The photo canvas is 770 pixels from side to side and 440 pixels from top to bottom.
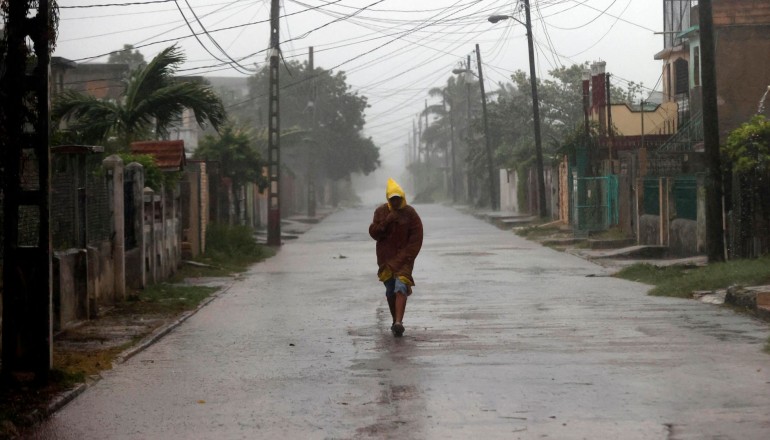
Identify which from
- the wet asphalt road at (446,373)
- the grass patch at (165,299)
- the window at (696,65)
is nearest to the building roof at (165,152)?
the grass patch at (165,299)

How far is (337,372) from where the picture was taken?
35.7ft

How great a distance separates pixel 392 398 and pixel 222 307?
908 centimetres

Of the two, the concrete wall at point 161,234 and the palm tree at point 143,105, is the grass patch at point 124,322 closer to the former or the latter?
the concrete wall at point 161,234

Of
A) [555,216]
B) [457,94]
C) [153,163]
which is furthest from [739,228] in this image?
[457,94]

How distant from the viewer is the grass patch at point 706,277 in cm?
1797

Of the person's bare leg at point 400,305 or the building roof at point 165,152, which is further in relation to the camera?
the building roof at point 165,152

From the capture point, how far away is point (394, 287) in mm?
13875

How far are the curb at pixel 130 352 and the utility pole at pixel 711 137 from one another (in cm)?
845

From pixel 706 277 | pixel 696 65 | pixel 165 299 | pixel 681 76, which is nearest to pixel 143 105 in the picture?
pixel 165 299

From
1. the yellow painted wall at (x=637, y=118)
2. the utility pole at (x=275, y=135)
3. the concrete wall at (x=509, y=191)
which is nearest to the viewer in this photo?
the utility pole at (x=275, y=135)

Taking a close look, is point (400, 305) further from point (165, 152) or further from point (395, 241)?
point (165, 152)

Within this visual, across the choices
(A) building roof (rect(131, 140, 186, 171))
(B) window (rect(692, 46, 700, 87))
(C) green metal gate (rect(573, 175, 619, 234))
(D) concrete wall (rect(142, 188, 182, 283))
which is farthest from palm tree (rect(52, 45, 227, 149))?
(B) window (rect(692, 46, 700, 87))

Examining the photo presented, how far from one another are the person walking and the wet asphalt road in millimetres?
619

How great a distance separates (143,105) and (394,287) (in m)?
13.3
